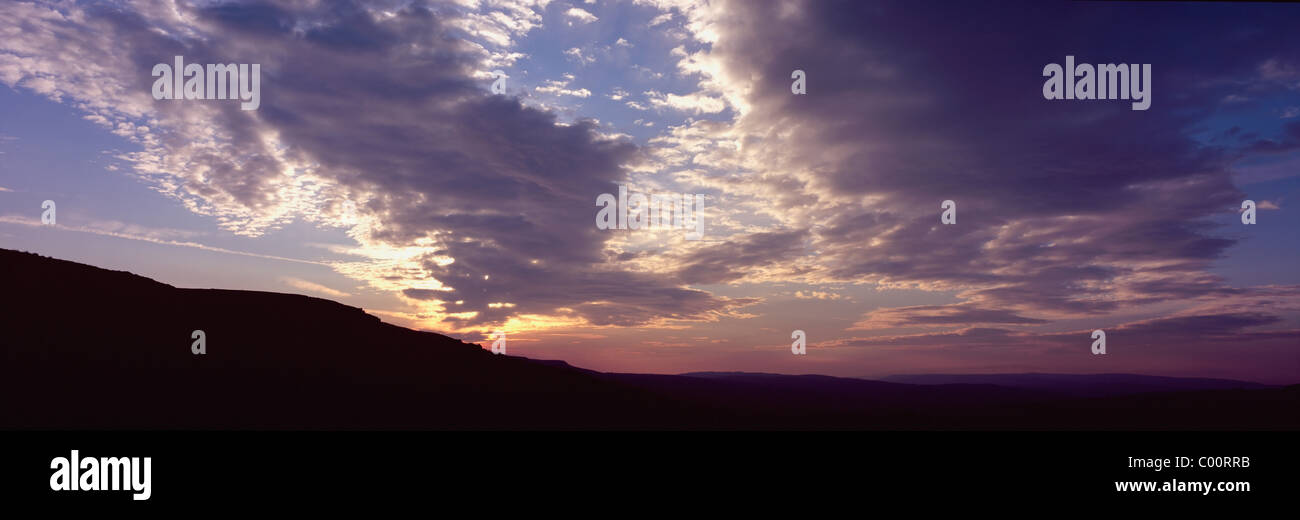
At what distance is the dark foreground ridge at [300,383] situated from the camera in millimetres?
32969

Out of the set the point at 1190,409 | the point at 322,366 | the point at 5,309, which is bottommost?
the point at 1190,409

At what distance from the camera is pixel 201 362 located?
3888cm

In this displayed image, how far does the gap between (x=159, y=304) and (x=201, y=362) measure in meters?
11.7

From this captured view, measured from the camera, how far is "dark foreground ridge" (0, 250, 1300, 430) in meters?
33.0

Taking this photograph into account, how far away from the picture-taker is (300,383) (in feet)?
129
